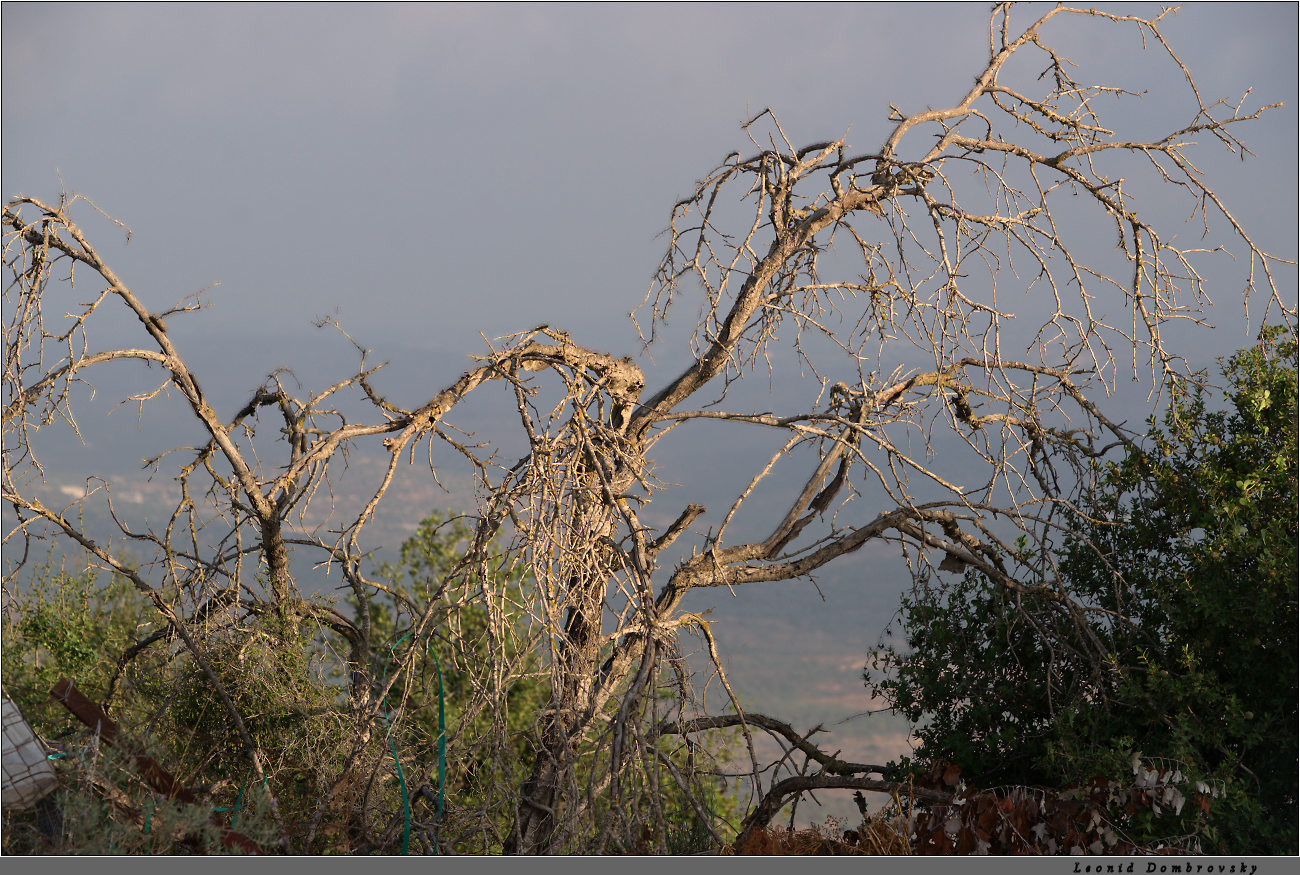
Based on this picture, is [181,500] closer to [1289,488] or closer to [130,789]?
[130,789]

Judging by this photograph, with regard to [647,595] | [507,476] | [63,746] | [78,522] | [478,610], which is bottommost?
[63,746]

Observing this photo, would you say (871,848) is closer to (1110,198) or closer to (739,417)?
(739,417)

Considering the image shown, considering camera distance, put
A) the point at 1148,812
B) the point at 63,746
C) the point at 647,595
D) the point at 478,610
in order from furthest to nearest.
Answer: the point at 478,610, the point at 63,746, the point at 1148,812, the point at 647,595

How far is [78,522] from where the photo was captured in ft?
18.8

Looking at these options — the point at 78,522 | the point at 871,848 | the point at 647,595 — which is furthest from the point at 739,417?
the point at 78,522

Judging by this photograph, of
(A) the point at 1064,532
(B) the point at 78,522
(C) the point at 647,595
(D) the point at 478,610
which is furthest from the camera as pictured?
(D) the point at 478,610

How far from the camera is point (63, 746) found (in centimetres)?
419

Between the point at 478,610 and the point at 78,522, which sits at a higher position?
the point at 478,610

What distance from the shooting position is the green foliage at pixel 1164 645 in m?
3.68

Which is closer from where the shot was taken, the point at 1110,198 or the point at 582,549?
the point at 582,549

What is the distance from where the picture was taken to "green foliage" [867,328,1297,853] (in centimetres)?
368

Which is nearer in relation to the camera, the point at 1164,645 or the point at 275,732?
the point at 1164,645

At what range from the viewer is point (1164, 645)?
412cm

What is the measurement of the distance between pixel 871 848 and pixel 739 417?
69.4 inches
